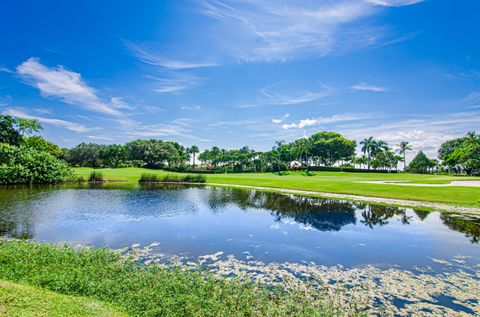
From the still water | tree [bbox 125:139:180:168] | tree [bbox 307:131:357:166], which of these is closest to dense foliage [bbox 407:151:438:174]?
tree [bbox 307:131:357:166]

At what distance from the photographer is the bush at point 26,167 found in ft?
157

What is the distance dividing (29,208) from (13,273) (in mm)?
19957

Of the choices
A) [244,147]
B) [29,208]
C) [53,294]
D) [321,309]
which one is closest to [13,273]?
[53,294]

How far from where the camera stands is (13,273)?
368 inches

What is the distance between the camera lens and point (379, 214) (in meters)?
25.8

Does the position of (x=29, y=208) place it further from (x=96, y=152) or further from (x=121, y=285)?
(x=96, y=152)

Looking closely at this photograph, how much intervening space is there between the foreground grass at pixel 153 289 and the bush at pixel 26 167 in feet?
161

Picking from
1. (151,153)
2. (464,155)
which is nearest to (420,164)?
(464,155)

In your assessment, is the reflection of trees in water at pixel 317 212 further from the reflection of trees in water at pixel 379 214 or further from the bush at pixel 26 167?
the bush at pixel 26 167

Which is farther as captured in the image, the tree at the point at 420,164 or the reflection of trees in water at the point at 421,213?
the tree at the point at 420,164

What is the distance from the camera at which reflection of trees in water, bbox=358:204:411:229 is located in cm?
2239

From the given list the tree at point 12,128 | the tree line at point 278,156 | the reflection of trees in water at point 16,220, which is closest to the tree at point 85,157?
the tree line at point 278,156

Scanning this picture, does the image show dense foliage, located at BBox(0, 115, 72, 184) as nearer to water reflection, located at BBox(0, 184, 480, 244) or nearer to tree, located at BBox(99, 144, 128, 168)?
water reflection, located at BBox(0, 184, 480, 244)

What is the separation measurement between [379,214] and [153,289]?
79.7ft
